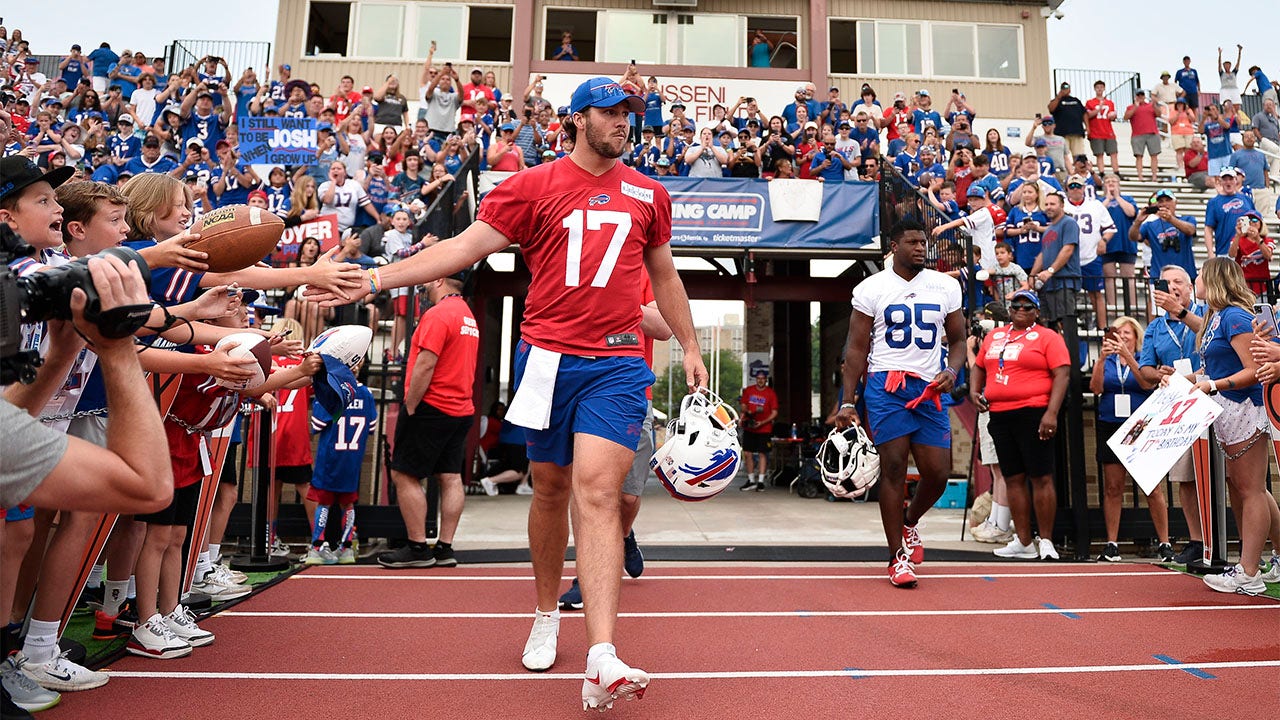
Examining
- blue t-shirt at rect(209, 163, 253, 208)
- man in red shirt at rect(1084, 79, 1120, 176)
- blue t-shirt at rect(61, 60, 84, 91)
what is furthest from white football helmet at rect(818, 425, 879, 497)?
blue t-shirt at rect(61, 60, 84, 91)

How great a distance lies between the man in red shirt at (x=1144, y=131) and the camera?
17922mm

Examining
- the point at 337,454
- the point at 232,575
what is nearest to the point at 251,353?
the point at 232,575

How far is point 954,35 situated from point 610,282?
72.0 feet

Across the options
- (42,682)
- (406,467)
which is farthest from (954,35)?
(42,682)

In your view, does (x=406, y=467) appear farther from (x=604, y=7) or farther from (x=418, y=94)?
(x=604, y=7)

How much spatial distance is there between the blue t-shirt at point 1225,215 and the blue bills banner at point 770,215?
4278 millimetres

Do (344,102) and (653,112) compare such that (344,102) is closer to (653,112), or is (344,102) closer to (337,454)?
(653,112)

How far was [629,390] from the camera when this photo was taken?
3369 millimetres

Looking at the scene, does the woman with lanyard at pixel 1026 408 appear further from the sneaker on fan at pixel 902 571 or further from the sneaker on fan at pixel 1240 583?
the sneaker on fan at pixel 902 571

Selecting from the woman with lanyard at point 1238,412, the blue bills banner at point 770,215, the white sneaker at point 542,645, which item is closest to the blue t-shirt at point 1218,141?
the blue bills banner at point 770,215

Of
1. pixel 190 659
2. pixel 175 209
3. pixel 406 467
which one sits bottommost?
pixel 190 659

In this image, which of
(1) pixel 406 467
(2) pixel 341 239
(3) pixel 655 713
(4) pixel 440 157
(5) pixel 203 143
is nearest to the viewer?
(3) pixel 655 713

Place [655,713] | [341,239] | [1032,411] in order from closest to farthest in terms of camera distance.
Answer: [655,713] → [1032,411] → [341,239]

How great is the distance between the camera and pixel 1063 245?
1036 cm
